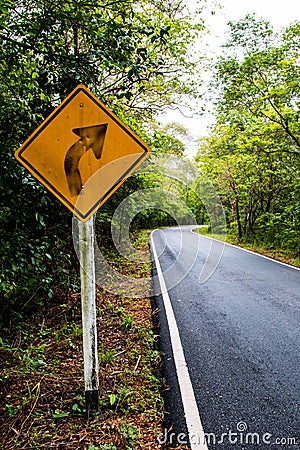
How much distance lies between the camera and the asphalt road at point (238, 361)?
2.76m

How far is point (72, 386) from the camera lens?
3346 mm

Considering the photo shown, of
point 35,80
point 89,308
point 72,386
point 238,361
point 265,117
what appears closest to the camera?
point 89,308

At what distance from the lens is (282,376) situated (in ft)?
11.9

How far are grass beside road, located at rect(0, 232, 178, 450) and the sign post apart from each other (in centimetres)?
164

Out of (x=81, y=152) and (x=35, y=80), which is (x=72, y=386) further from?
(x=35, y=80)

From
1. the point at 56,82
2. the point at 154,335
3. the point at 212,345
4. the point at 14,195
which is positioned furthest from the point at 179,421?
the point at 56,82

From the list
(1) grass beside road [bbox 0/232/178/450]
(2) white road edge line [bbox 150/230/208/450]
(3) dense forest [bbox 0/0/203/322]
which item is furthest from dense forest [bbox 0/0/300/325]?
(2) white road edge line [bbox 150/230/208/450]

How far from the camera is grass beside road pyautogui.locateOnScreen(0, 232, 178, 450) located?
2660 mm

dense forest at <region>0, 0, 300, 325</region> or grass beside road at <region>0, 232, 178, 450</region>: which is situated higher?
dense forest at <region>0, 0, 300, 325</region>

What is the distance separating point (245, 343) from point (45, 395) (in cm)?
251

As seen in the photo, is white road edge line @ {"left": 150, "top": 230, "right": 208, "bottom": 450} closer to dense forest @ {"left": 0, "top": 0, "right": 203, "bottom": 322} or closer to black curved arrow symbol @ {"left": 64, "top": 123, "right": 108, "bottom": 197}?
dense forest @ {"left": 0, "top": 0, "right": 203, "bottom": 322}

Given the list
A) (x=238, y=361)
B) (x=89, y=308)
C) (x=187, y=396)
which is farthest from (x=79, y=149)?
(x=238, y=361)

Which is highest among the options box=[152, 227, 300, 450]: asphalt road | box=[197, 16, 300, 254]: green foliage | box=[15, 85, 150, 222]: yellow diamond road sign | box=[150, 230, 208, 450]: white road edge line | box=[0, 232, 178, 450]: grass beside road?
box=[197, 16, 300, 254]: green foliage

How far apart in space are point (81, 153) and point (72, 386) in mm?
2226
